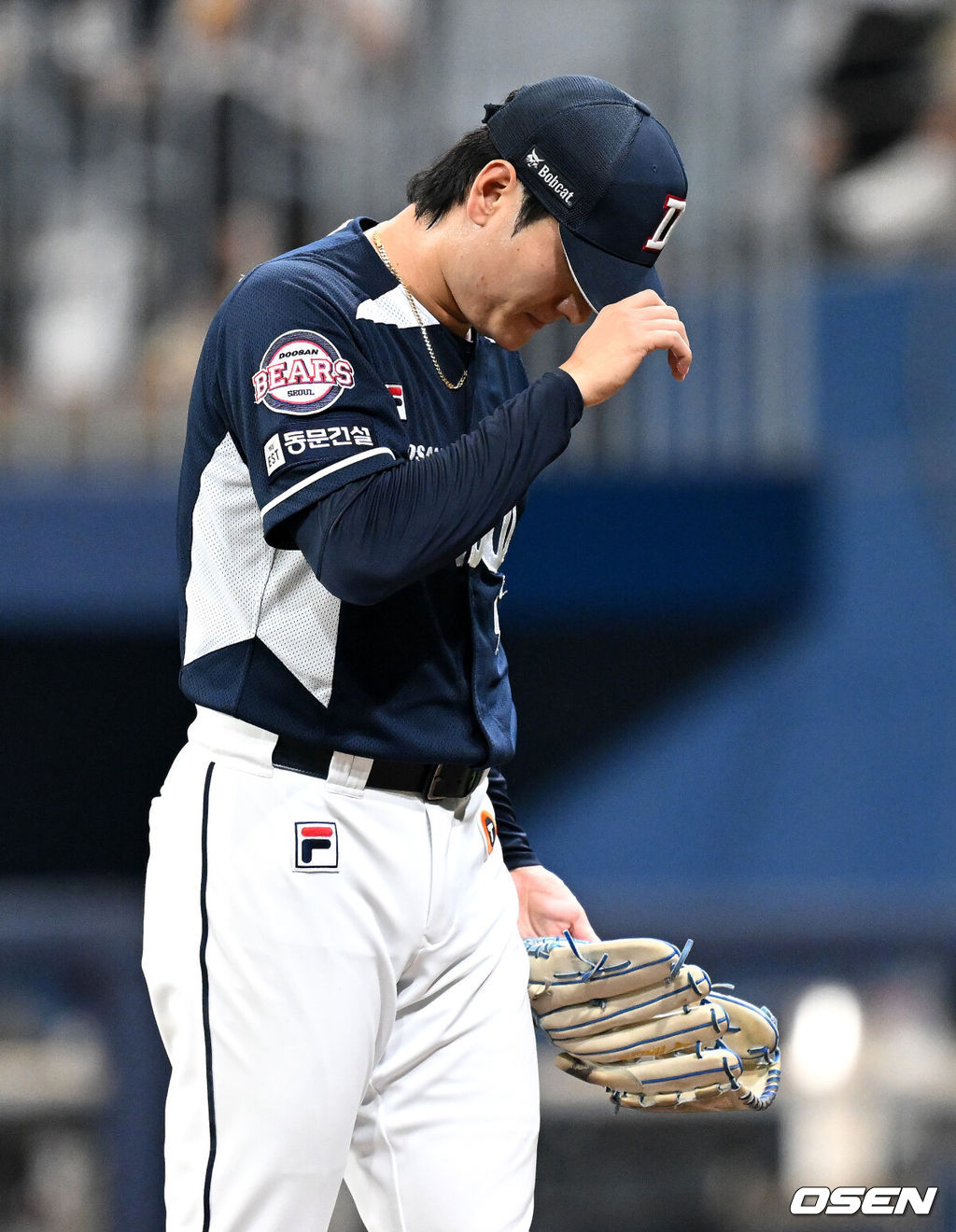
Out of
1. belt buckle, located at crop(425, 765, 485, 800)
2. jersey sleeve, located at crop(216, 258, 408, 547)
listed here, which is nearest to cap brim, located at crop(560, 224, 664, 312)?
jersey sleeve, located at crop(216, 258, 408, 547)

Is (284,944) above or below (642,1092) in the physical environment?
above

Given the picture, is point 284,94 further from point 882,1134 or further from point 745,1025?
point 745,1025

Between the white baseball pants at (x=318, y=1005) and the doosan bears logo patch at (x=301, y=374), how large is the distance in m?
0.39

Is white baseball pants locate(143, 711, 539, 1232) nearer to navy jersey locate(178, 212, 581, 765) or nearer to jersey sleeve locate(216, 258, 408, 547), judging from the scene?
navy jersey locate(178, 212, 581, 765)

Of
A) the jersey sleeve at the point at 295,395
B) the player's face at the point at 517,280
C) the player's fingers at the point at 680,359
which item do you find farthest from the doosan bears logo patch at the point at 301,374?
the player's fingers at the point at 680,359

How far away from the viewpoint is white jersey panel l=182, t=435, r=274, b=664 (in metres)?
2.02

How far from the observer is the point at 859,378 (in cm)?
542

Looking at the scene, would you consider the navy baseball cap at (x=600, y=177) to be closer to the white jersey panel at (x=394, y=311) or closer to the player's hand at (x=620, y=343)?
the player's hand at (x=620, y=343)

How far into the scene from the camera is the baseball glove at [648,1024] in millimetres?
2303

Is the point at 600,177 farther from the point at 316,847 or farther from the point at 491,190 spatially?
the point at 316,847

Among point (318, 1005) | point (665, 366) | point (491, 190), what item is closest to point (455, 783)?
point (318, 1005)

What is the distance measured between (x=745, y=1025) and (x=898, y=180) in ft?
12.6

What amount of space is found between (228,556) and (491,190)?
1.67ft

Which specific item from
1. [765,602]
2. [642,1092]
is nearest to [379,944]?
[642,1092]
